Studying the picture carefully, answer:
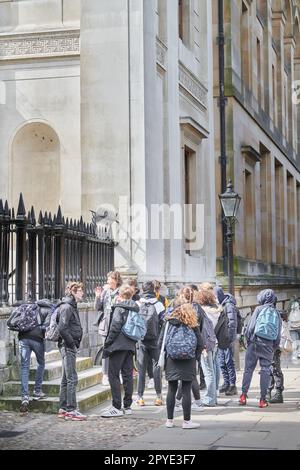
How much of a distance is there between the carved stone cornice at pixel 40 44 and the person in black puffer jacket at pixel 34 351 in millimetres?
8491

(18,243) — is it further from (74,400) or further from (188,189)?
(188,189)

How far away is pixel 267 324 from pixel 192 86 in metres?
11.8

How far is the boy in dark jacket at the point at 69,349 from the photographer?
10664mm

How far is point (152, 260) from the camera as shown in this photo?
17.4 meters

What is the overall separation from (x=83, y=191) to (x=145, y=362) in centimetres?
586

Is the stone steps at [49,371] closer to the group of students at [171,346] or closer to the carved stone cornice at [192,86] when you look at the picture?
the group of students at [171,346]

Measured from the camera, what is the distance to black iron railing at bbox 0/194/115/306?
1233cm

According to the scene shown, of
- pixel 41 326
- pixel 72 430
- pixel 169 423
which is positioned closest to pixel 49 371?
pixel 41 326

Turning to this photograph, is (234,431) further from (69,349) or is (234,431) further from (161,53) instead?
(161,53)

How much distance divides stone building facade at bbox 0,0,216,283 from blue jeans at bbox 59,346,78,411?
6.05m

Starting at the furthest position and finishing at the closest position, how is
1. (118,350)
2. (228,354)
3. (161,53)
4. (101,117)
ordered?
(161,53) < (101,117) < (228,354) < (118,350)

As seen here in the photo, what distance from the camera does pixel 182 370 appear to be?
1008 centimetres

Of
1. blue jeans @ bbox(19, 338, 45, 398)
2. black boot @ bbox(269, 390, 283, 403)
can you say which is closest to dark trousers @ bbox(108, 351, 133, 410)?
blue jeans @ bbox(19, 338, 45, 398)
